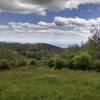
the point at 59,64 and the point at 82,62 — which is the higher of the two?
the point at 82,62

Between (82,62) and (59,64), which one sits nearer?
(82,62)

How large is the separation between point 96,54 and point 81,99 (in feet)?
168

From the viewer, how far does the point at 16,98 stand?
15.2 metres

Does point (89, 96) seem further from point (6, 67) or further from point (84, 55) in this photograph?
point (6, 67)

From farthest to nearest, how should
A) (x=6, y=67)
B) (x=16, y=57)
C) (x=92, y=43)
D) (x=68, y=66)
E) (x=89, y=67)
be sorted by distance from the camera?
(x=16, y=57), (x=92, y=43), (x=6, y=67), (x=68, y=66), (x=89, y=67)

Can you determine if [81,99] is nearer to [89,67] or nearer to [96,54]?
[89,67]

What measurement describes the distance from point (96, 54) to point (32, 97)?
5123cm

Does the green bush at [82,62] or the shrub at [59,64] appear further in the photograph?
the shrub at [59,64]

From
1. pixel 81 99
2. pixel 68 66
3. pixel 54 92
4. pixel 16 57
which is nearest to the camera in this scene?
pixel 81 99

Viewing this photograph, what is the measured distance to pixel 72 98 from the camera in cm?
1521

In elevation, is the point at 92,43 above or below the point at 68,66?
above

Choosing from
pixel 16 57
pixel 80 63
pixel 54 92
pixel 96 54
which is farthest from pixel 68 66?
pixel 54 92

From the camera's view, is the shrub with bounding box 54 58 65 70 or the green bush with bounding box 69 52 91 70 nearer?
the green bush with bounding box 69 52 91 70

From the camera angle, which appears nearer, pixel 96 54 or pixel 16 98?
pixel 16 98
